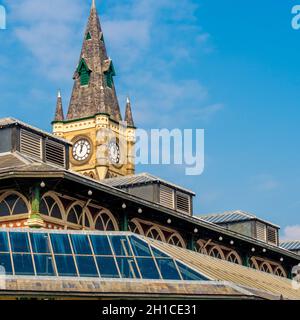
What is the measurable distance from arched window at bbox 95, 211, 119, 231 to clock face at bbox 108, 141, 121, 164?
68.3m

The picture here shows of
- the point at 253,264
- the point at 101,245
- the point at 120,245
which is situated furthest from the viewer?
the point at 253,264

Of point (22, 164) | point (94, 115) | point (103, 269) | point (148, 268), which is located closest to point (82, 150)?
point (94, 115)

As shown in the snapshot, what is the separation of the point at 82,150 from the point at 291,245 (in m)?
39.9

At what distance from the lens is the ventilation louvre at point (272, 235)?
7831cm

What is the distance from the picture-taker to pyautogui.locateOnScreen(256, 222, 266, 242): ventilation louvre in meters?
76.8

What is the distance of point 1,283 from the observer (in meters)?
32.3

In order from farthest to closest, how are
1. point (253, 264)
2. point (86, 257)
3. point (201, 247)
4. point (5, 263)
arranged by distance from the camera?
point (253, 264) → point (201, 247) → point (86, 257) → point (5, 263)

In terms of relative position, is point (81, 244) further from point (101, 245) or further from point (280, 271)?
point (280, 271)

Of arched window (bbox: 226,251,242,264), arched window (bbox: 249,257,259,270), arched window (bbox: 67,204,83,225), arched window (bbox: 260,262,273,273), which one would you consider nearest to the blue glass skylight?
arched window (bbox: 67,204,83,225)

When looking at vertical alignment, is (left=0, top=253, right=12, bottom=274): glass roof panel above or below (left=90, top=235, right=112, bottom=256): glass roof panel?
below

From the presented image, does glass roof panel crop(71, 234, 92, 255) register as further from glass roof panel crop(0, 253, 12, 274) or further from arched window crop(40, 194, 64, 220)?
arched window crop(40, 194, 64, 220)

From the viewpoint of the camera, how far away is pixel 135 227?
56062mm
